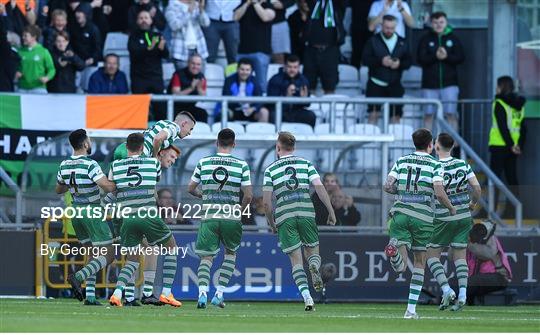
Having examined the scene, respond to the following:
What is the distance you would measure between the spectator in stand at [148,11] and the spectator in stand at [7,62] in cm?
208

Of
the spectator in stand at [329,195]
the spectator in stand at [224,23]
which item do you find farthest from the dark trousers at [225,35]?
the spectator in stand at [329,195]

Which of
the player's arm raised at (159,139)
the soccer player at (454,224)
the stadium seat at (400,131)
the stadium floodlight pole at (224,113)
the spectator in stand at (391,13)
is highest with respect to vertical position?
the spectator in stand at (391,13)

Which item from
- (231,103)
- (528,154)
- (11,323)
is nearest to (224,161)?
(11,323)

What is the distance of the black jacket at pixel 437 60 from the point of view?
1050 inches

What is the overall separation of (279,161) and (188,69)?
6539 mm

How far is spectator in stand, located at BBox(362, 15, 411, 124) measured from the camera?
26.4 m

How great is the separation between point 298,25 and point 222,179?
8667 mm

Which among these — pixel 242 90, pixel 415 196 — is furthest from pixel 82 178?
pixel 242 90

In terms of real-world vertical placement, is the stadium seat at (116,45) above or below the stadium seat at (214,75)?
above

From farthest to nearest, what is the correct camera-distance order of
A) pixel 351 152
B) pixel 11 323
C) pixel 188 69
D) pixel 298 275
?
pixel 188 69, pixel 351 152, pixel 298 275, pixel 11 323

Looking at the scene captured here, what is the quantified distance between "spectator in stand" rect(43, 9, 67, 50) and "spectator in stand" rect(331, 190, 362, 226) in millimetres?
5401

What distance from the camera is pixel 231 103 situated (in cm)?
2533

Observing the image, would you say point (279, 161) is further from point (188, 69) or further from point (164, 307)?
point (188, 69)

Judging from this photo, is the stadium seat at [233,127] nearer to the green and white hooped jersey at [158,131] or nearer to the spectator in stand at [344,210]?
the spectator in stand at [344,210]
